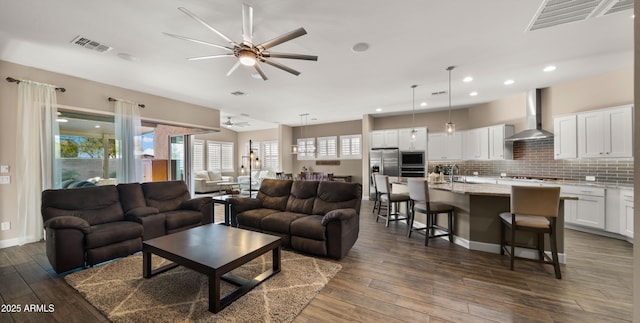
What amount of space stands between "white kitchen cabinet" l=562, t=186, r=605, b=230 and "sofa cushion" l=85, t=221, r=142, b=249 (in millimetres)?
6954

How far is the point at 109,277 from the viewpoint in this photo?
2.51m

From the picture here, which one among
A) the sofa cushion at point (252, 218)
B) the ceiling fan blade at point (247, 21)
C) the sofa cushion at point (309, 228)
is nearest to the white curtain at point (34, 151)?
the sofa cushion at point (252, 218)

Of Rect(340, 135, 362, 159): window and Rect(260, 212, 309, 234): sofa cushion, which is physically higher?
Rect(340, 135, 362, 159): window

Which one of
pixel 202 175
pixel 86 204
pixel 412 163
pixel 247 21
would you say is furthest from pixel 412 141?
pixel 202 175

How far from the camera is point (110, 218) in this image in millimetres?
3359

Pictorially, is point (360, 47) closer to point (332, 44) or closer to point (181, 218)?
point (332, 44)

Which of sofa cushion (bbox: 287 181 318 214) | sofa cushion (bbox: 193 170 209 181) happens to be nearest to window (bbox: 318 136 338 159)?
sofa cushion (bbox: 193 170 209 181)

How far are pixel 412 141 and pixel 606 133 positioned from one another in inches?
151

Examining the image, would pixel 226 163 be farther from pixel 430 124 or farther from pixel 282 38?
pixel 282 38

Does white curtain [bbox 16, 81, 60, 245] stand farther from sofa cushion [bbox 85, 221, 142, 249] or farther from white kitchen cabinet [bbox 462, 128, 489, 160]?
white kitchen cabinet [bbox 462, 128, 489, 160]

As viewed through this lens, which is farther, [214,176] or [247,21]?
[214,176]

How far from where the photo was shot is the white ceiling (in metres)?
2.37

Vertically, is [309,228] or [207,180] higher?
[207,180]

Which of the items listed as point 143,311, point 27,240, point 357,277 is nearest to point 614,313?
point 357,277
